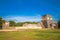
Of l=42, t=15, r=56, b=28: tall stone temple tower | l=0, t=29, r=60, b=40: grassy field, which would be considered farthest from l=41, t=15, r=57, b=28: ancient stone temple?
l=0, t=29, r=60, b=40: grassy field

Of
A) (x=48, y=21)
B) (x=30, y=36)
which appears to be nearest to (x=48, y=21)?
(x=48, y=21)

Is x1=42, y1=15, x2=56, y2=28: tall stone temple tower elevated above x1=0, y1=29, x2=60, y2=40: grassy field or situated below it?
above

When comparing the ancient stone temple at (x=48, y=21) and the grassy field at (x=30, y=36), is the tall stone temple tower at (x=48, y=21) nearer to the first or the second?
the ancient stone temple at (x=48, y=21)

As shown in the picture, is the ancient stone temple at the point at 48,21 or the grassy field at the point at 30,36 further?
the ancient stone temple at the point at 48,21

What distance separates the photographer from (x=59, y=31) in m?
4.66

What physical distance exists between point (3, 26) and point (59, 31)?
3.39 m

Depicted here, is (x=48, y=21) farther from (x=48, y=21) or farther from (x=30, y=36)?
(x=30, y=36)

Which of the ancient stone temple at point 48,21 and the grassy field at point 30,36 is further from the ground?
the ancient stone temple at point 48,21

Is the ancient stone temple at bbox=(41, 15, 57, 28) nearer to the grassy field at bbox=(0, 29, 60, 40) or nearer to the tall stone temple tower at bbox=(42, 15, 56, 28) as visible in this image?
the tall stone temple tower at bbox=(42, 15, 56, 28)

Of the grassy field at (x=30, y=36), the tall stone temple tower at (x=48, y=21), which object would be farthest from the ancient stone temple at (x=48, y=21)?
the grassy field at (x=30, y=36)

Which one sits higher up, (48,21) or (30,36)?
(48,21)

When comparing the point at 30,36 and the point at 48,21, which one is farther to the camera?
the point at 48,21

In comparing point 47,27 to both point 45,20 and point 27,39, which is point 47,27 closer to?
point 45,20

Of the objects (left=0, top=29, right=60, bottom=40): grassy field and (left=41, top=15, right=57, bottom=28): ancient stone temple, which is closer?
(left=0, top=29, right=60, bottom=40): grassy field
